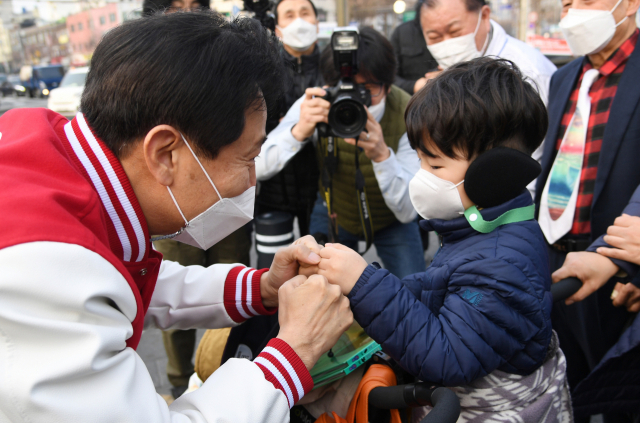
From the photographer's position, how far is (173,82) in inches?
43.7

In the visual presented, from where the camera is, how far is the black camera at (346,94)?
2.34 m

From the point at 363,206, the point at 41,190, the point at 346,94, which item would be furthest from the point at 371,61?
the point at 41,190

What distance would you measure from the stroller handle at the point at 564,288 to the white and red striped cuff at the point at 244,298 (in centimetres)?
87

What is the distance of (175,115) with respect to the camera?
114 cm

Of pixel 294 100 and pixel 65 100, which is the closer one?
pixel 294 100

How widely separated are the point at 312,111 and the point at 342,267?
4.35 ft

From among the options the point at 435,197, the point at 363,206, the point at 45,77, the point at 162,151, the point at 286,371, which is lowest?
the point at 45,77

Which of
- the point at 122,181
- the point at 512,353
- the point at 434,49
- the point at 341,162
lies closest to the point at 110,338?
the point at 122,181

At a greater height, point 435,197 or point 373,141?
point 435,197

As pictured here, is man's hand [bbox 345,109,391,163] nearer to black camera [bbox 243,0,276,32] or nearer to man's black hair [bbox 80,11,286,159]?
black camera [bbox 243,0,276,32]

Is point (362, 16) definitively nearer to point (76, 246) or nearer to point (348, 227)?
point (348, 227)

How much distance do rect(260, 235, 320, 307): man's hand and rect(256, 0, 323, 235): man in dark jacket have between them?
1223 mm

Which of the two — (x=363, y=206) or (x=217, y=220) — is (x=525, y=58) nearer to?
(x=363, y=206)

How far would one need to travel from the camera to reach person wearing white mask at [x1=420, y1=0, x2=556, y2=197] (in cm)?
261
